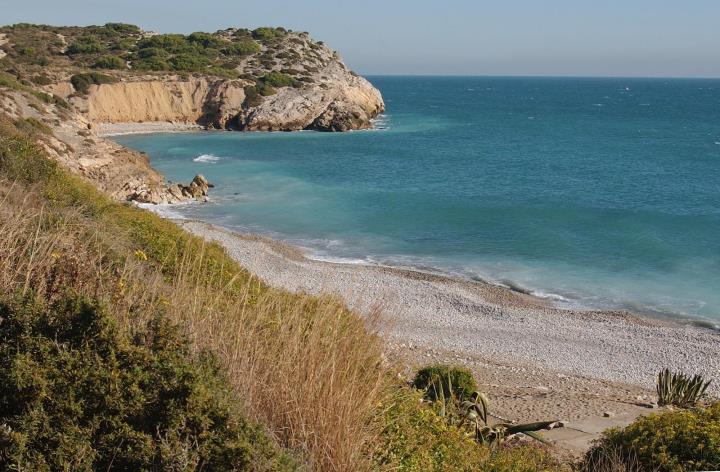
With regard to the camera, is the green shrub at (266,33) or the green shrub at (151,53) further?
the green shrub at (266,33)

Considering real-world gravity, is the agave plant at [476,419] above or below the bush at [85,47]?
below

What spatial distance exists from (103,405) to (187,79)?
71518 millimetres

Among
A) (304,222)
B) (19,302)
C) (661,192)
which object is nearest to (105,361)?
(19,302)

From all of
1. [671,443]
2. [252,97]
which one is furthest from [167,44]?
[671,443]

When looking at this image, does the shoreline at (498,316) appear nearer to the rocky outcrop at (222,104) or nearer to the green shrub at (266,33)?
the rocky outcrop at (222,104)

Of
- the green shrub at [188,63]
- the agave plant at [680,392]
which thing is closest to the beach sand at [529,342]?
the agave plant at [680,392]

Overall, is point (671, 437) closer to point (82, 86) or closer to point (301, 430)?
point (301, 430)

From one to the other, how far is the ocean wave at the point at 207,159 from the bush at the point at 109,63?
25927 mm

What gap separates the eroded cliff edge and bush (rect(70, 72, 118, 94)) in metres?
0.09

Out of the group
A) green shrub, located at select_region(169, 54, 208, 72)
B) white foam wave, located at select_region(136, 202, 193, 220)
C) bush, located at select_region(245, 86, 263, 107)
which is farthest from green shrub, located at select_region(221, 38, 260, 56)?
white foam wave, located at select_region(136, 202, 193, 220)

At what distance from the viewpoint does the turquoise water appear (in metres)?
26.6

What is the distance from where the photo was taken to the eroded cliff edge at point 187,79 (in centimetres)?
6444

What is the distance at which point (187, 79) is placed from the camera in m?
71.2

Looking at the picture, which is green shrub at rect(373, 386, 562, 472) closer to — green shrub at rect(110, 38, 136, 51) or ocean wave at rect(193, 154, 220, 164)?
ocean wave at rect(193, 154, 220, 164)
